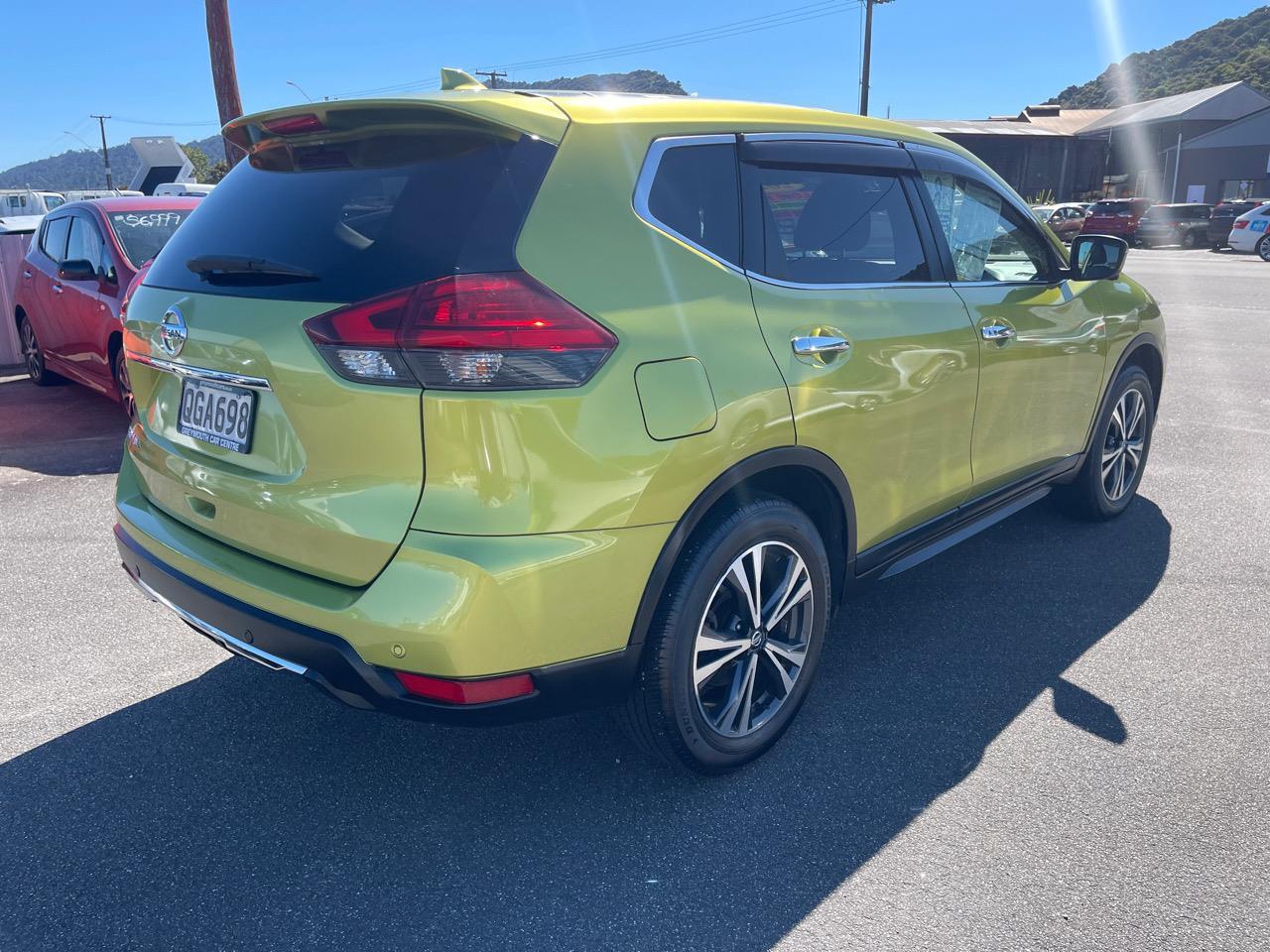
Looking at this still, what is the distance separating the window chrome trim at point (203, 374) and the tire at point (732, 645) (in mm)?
1109

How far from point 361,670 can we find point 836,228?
1.94 metres

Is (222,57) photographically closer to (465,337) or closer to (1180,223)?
(465,337)

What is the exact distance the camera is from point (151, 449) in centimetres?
288

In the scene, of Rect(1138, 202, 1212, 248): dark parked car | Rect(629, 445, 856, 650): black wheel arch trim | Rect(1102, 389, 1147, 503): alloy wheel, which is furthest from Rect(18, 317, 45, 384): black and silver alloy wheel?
Rect(1138, 202, 1212, 248): dark parked car

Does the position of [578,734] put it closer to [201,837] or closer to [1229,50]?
[201,837]

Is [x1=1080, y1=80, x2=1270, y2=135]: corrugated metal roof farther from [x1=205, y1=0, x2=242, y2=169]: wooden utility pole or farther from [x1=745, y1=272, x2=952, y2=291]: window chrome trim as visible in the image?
[x1=745, y1=272, x2=952, y2=291]: window chrome trim

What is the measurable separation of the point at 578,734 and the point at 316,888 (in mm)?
925

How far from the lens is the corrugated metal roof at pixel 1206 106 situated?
55.2m

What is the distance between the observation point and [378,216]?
7.74ft

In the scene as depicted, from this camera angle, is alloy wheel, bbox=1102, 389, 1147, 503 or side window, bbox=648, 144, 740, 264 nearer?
side window, bbox=648, 144, 740, 264

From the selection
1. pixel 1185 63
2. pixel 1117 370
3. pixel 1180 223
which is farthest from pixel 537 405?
pixel 1185 63

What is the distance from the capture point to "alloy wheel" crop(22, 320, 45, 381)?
8.74m

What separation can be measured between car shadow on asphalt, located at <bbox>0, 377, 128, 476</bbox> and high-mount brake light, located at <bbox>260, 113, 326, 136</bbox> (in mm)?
4189

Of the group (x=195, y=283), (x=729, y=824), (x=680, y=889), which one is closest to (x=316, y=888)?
(x=680, y=889)
